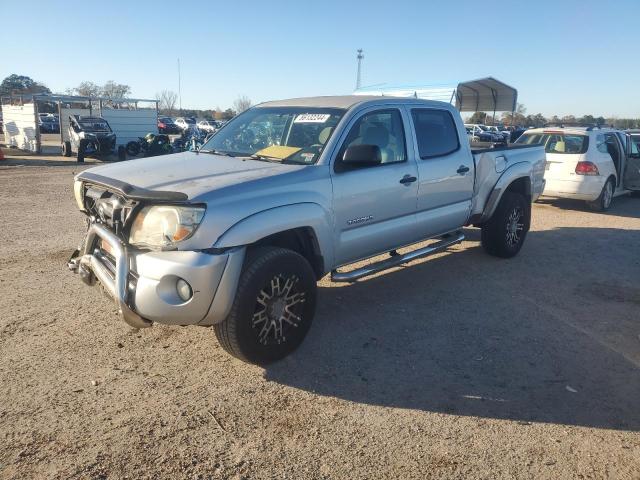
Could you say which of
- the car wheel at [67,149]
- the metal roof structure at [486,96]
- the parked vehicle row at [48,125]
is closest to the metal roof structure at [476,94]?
the metal roof structure at [486,96]

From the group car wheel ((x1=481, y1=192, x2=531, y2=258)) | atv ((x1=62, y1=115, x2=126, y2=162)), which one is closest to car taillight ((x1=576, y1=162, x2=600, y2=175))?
car wheel ((x1=481, y1=192, x2=531, y2=258))

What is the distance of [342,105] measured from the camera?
4.46 meters

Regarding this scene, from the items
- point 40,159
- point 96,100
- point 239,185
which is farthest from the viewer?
point 96,100

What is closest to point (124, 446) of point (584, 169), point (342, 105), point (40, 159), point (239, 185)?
point (239, 185)

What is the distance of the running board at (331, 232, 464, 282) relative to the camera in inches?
165

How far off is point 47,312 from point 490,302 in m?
4.12

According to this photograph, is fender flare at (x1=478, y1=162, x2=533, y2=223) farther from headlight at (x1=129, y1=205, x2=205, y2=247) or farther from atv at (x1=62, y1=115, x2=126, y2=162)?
atv at (x1=62, y1=115, x2=126, y2=162)

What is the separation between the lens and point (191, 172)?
3762mm

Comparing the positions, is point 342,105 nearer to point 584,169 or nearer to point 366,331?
point 366,331

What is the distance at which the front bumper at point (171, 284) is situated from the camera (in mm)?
3102

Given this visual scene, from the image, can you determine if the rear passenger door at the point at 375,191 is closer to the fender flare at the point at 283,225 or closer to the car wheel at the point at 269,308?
the fender flare at the point at 283,225

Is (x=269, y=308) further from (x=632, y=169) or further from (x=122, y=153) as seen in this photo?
(x=122, y=153)

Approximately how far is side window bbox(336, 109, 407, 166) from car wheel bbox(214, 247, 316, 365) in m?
1.25

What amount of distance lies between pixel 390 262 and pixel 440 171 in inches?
44.8
